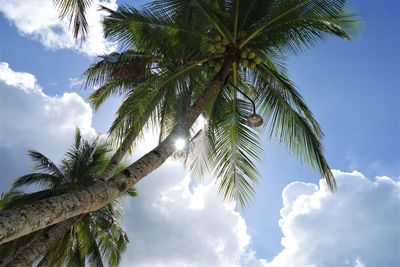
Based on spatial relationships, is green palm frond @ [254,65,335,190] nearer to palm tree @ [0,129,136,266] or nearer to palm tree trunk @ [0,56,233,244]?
palm tree trunk @ [0,56,233,244]

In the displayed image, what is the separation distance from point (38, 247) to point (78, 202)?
20.9 feet

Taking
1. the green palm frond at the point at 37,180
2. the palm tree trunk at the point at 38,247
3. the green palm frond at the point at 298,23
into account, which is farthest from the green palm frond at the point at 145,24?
the green palm frond at the point at 37,180

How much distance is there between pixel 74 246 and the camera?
13.5 metres

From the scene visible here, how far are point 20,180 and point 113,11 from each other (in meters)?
8.59

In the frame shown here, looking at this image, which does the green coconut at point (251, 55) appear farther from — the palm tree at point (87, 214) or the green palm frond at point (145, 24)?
A: the palm tree at point (87, 214)

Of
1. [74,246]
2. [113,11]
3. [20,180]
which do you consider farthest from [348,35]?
[20,180]

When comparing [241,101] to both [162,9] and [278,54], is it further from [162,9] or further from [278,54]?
[162,9]

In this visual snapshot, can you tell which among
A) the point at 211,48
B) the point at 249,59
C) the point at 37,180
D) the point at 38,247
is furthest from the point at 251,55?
the point at 37,180

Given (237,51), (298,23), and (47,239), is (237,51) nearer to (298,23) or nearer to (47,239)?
(298,23)

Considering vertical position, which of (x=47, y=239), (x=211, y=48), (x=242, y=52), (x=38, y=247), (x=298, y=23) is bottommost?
(x=38, y=247)

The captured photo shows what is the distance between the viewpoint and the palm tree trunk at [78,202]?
3650 millimetres

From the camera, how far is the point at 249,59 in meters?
7.95

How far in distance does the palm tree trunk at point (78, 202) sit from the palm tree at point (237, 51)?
118 cm

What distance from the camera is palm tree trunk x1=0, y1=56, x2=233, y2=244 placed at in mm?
3650
